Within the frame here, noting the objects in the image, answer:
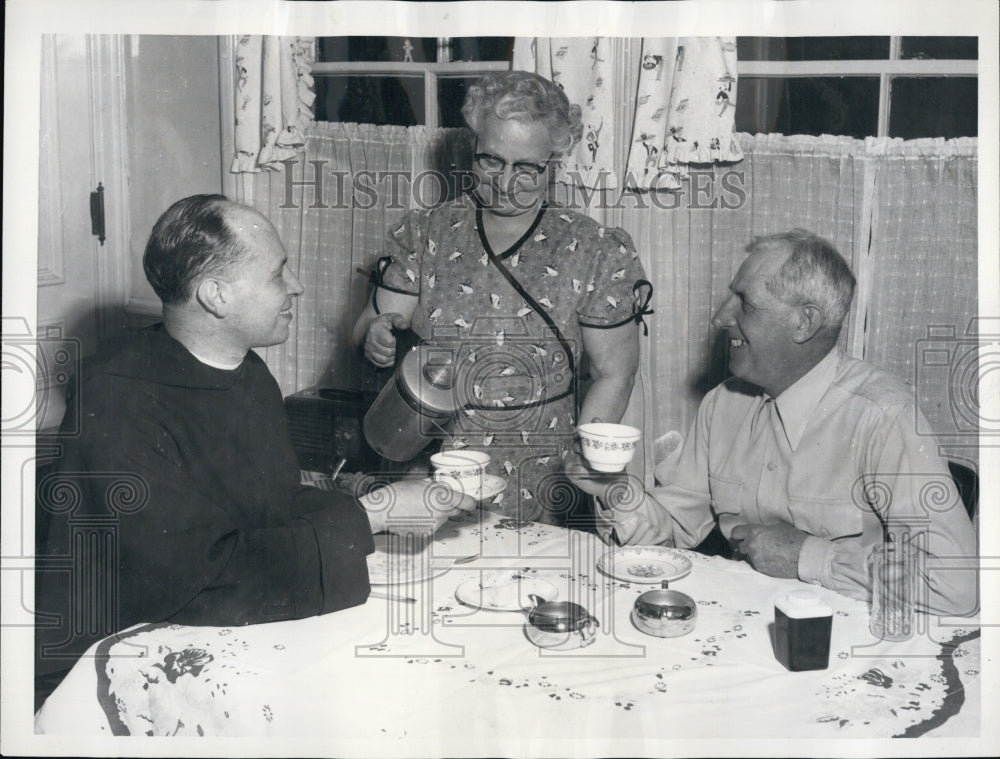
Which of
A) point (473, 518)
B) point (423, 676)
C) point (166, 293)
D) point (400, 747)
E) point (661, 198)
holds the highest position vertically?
point (661, 198)

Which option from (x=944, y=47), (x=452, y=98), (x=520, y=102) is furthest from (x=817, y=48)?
(x=452, y=98)

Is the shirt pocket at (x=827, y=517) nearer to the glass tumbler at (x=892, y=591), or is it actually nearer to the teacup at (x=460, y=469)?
the glass tumbler at (x=892, y=591)

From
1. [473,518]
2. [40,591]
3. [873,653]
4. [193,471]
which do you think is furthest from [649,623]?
[40,591]

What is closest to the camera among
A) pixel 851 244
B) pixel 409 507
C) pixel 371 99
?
pixel 409 507

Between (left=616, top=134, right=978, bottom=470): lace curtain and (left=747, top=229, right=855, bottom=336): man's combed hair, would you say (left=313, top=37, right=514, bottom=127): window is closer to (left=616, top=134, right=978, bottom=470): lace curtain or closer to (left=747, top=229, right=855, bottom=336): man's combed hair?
(left=616, top=134, right=978, bottom=470): lace curtain

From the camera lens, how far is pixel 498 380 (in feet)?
5.31

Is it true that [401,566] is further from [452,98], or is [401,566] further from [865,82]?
[865,82]

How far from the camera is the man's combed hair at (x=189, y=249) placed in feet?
4.25

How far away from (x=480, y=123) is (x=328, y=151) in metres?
0.30

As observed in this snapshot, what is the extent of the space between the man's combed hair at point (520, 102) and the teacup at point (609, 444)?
0.59m

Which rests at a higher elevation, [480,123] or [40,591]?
[480,123]

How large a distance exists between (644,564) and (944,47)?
101 cm

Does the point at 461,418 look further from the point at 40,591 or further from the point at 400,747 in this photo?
the point at 40,591

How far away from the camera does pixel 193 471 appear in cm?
132
